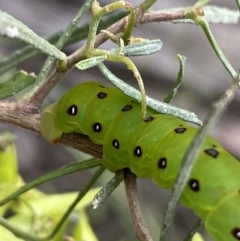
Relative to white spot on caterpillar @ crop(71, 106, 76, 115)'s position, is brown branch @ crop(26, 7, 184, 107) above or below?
above

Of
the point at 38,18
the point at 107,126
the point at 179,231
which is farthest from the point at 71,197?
the point at 38,18


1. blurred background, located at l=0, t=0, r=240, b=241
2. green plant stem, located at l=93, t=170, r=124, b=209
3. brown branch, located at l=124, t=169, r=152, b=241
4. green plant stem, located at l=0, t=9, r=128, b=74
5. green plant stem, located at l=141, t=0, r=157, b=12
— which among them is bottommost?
blurred background, located at l=0, t=0, r=240, b=241

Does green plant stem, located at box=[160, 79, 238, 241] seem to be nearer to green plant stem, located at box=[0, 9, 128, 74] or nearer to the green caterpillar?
the green caterpillar

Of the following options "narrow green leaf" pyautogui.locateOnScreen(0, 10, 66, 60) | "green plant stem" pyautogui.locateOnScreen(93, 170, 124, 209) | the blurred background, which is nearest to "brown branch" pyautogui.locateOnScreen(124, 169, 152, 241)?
"green plant stem" pyautogui.locateOnScreen(93, 170, 124, 209)

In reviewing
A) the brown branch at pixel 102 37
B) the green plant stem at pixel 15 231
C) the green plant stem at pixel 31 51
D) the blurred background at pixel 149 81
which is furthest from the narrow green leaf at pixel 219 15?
the blurred background at pixel 149 81

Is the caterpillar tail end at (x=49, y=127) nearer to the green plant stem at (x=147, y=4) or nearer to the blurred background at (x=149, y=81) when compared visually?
the green plant stem at (x=147, y=4)

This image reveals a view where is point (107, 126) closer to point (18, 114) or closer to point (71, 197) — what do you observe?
point (18, 114)

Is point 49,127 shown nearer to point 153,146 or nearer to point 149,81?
point 153,146

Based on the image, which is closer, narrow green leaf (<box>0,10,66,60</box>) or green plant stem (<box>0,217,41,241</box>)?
narrow green leaf (<box>0,10,66,60</box>)
